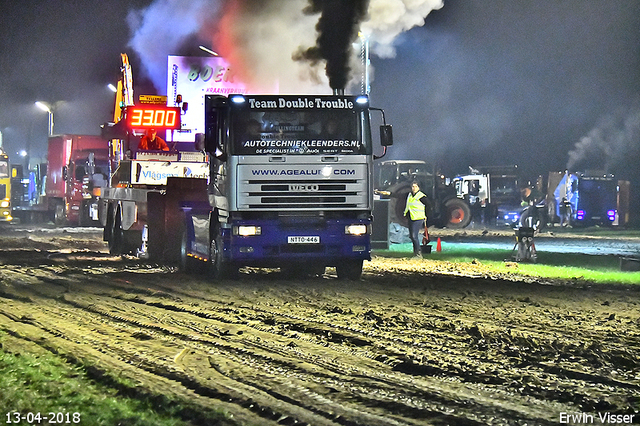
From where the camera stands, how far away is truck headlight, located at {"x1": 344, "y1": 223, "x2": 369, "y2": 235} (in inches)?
615

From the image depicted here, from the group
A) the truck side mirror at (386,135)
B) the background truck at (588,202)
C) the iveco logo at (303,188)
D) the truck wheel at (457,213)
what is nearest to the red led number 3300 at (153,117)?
the iveco logo at (303,188)

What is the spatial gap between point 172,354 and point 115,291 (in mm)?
6050

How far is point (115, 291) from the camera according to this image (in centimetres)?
1424

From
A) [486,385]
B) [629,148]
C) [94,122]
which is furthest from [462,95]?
[486,385]

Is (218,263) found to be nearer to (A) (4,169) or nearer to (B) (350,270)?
(B) (350,270)

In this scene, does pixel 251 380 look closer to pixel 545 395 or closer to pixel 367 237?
pixel 545 395

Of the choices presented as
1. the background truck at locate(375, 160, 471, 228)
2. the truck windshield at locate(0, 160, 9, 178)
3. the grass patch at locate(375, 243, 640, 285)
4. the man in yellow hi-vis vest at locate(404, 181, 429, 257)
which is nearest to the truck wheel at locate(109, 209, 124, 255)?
the grass patch at locate(375, 243, 640, 285)

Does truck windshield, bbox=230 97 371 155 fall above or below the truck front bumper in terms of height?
above

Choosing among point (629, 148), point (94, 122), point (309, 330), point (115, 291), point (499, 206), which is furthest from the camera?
point (94, 122)

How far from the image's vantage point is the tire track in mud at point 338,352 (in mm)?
6445

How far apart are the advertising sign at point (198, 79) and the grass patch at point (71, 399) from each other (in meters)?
28.3

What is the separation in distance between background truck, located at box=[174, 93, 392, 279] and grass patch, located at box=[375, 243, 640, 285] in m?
4.27

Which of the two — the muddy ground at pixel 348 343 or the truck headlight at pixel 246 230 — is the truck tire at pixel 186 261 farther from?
the truck headlight at pixel 246 230
